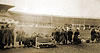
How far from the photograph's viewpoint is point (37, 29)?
4.93 meters

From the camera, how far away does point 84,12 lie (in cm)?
672

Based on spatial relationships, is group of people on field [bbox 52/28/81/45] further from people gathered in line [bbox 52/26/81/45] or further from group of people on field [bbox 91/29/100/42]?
group of people on field [bbox 91/29/100/42]

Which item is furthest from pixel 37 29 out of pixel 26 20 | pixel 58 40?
pixel 58 40

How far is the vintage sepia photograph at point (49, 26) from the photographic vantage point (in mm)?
3715

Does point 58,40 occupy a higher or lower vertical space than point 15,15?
lower

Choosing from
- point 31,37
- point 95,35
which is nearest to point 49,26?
point 31,37

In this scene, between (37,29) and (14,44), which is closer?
(14,44)

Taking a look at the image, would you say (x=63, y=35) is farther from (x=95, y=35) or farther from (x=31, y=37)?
(x=95, y=35)

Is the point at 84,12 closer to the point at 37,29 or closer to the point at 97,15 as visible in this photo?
the point at 97,15

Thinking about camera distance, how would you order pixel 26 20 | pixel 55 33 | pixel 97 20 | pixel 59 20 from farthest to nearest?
1. pixel 97 20
2. pixel 59 20
3. pixel 26 20
4. pixel 55 33

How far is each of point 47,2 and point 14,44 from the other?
263 cm

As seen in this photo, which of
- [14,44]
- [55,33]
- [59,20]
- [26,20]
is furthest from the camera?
[59,20]

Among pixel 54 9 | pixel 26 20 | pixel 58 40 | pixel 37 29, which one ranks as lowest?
pixel 58 40

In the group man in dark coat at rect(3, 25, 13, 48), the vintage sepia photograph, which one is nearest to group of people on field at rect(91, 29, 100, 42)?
the vintage sepia photograph
